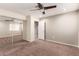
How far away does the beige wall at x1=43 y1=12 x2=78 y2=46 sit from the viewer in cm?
523

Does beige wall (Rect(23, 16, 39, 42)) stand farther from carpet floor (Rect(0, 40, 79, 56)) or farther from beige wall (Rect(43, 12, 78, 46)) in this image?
carpet floor (Rect(0, 40, 79, 56))

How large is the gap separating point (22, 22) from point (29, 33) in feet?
3.48

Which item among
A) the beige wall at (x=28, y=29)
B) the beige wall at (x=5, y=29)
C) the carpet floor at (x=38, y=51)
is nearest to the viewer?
the carpet floor at (x=38, y=51)

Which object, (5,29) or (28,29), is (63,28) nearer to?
(28,29)

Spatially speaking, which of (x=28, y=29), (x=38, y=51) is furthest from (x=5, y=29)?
(x=38, y=51)

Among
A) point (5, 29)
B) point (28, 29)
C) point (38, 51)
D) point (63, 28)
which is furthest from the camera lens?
point (28, 29)

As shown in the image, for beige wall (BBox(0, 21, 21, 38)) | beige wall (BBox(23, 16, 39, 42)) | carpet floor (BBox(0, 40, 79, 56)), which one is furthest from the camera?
beige wall (BBox(23, 16, 39, 42))

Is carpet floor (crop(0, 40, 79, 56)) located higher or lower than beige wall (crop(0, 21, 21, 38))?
lower

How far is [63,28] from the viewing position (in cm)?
596

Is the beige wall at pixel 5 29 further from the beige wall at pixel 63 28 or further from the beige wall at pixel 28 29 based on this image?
the beige wall at pixel 63 28

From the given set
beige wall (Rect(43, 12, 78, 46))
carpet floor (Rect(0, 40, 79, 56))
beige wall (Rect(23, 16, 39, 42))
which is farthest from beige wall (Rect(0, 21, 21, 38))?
beige wall (Rect(43, 12, 78, 46))

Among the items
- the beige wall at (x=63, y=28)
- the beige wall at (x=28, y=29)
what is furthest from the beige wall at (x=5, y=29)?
the beige wall at (x=63, y=28)

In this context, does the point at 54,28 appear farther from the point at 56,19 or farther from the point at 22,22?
the point at 22,22

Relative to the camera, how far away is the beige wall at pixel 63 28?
523cm
